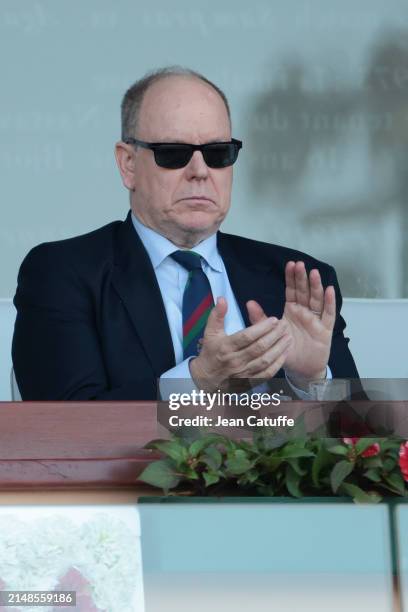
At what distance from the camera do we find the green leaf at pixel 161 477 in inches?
66.1

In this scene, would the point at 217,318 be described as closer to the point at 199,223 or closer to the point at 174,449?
the point at 174,449

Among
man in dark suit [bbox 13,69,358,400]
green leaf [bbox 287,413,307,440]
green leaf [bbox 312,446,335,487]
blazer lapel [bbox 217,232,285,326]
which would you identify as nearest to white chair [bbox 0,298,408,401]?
man in dark suit [bbox 13,69,358,400]

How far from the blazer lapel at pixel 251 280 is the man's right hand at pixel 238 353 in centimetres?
44

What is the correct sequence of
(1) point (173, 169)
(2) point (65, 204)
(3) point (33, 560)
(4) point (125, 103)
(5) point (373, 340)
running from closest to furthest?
(3) point (33, 560), (1) point (173, 169), (4) point (125, 103), (5) point (373, 340), (2) point (65, 204)

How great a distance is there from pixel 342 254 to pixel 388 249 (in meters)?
0.13

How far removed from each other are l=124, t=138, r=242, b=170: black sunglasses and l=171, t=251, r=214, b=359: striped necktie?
0.19 metres

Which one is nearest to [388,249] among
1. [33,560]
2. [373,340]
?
[373,340]

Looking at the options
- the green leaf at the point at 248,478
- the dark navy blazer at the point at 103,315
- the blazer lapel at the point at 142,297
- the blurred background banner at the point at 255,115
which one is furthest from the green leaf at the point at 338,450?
the blurred background banner at the point at 255,115

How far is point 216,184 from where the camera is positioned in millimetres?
2498

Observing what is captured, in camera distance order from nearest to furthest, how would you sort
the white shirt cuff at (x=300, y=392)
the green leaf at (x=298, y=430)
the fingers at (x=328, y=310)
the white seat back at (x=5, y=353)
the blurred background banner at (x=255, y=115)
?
the green leaf at (x=298, y=430) → the white shirt cuff at (x=300, y=392) → the fingers at (x=328, y=310) → the white seat back at (x=5, y=353) → the blurred background banner at (x=255, y=115)

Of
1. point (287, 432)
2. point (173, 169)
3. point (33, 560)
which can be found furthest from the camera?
point (173, 169)

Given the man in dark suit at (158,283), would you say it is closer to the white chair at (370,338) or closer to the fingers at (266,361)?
the fingers at (266,361)

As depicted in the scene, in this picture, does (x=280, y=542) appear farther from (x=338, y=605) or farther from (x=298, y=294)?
(x=298, y=294)

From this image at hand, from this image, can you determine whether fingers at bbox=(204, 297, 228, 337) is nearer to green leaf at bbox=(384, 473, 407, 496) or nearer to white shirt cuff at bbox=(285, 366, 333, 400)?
white shirt cuff at bbox=(285, 366, 333, 400)
